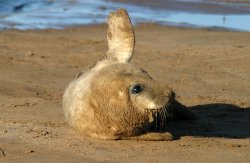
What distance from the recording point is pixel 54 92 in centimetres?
968

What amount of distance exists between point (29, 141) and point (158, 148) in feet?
4.03

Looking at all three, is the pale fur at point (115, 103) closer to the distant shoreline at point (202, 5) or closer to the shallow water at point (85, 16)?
the shallow water at point (85, 16)

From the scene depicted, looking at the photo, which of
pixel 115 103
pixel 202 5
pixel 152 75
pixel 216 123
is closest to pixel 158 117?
pixel 115 103

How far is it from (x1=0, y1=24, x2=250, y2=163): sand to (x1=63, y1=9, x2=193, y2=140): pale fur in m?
0.13

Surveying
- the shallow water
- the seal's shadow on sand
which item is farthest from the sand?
the shallow water

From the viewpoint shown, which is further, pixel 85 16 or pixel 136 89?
pixel 85 16

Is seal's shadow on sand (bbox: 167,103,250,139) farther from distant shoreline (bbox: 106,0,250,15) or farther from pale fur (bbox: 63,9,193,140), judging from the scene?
distant shoreline (bbox: 106,0,250,15)

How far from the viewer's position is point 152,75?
1072 cm

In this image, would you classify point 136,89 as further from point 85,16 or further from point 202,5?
point 202,5

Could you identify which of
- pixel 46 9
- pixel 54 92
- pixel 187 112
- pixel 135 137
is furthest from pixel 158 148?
pixel 46 9

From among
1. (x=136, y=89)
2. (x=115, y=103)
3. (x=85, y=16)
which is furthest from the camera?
(x=85, y=16)

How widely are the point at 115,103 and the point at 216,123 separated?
64.2 inches

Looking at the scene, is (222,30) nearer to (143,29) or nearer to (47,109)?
(143,29)

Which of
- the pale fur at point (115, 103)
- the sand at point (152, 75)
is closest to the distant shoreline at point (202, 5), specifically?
the sand at point (152, 75)
